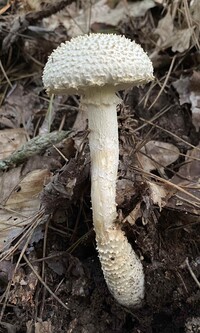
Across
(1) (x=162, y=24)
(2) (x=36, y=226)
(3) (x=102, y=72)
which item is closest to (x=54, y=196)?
(2) (x=36, y=226)

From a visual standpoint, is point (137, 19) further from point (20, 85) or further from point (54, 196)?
point (54, 196)

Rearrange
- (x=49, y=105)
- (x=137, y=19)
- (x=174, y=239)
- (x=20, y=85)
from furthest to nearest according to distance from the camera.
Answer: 1. (x=137, y=19)
2. (x=20, y=85)
3. (x=49, y=105)
4. (x=174, y=239)

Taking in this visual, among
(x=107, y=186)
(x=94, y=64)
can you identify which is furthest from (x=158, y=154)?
(x=94, y=64)

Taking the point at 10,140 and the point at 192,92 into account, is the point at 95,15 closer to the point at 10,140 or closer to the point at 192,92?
the point at 192,92

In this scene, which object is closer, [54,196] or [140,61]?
[140,61]

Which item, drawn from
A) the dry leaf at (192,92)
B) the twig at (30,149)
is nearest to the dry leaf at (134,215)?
the twig at (30,149)

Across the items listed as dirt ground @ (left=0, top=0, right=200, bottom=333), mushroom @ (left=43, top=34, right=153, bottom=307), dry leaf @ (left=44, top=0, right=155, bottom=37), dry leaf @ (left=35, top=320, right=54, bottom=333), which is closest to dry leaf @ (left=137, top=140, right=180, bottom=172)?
dirt ground @ (left=0, top=0, right=200, bottom=333)
